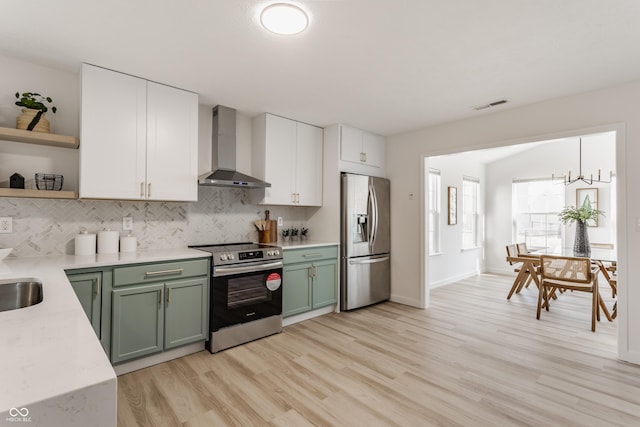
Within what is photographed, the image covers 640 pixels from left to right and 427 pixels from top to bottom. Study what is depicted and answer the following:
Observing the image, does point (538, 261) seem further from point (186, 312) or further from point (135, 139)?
point (135, 139)

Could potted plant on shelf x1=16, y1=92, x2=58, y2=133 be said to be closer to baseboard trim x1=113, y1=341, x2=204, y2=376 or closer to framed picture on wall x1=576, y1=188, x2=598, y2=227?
baseboard trim x1=113, y1=341, x2=204, y2=376

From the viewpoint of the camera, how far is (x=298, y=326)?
140 inches

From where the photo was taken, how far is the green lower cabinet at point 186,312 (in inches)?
103

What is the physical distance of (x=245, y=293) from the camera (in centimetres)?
305

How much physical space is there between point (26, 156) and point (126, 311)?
4.74 ft

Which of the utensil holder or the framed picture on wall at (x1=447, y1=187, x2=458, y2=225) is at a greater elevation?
the framed picture on wall at (x1=447, y1=187, x2=458, y2=225)

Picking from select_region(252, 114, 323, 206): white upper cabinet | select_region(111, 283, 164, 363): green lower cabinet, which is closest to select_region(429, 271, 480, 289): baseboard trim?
select_region(252, 114, 323, 206): white upper cabinet

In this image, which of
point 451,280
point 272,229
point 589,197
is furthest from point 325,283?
point 589,197

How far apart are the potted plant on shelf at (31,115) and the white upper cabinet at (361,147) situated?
290cm

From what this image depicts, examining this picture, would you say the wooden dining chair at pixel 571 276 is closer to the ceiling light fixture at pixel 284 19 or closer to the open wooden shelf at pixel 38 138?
the ceiling light fixture at pixel 284 19

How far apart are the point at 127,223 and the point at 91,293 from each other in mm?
838

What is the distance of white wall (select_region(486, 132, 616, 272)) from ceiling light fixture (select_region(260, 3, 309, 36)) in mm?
5293

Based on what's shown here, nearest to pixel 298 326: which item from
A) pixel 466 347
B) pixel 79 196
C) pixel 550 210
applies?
pixel 466 347

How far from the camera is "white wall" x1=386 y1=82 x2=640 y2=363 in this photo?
8.89 feet
